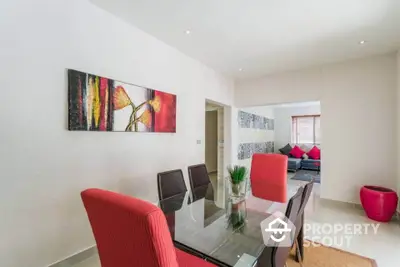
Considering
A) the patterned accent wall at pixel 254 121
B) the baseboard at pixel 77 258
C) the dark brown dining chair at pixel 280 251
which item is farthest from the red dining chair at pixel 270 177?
the patterned accent wall at pixel 254 121

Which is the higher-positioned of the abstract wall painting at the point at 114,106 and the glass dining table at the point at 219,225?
the abstract wall painting at the point at 114,106

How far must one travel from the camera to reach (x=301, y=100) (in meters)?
4.19

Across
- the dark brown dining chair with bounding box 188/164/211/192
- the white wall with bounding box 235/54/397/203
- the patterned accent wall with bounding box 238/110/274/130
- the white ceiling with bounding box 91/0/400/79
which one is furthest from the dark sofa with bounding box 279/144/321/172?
the dark brown dining chair with bounding box 188/164/211/192

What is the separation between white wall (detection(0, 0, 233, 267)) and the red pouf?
10.8 ft

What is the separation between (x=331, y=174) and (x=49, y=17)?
4.64 meters

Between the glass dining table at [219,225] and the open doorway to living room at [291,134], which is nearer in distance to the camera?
the glass dining table at [219,225]

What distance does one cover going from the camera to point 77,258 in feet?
6.74

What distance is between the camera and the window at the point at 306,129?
25.6ft

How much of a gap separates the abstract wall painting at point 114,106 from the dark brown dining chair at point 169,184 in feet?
2.41

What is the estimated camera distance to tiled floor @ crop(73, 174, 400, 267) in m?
2.16

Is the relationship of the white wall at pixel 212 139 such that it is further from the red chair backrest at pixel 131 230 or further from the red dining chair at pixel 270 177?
the red chair backrest at pixel 131 230

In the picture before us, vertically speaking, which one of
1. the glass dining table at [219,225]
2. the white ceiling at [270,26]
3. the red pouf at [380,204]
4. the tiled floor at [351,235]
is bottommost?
the tiled floor at [351,235]

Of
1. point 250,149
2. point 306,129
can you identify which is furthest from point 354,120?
point 306,129

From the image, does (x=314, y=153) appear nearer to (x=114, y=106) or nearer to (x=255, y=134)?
(x=255, y=134)
